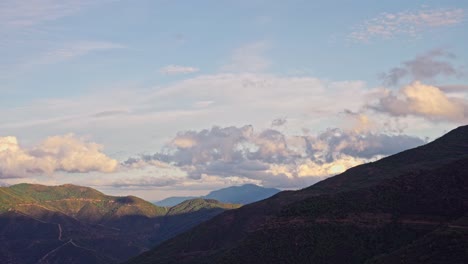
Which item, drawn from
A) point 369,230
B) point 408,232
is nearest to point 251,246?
point 369,230

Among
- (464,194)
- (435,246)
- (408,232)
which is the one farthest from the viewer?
(464,194)

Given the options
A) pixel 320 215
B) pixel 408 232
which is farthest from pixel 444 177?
pixel 320 215

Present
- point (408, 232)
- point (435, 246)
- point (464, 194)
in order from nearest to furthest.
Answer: point (435, 246) < point (408, 232) < point (464, 194)

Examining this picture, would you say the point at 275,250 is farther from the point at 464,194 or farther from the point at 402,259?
the point at 464,194

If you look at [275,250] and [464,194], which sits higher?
[464,194]

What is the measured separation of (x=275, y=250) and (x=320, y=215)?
72.6ft

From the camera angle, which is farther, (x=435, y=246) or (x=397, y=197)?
(x=397, y=197)

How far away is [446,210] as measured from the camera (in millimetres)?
176875

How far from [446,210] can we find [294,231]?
50.6 m

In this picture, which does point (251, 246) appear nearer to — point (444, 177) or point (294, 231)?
point (294, 231)

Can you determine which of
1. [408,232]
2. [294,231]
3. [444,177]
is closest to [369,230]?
[408,232]

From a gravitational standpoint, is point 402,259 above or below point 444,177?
below

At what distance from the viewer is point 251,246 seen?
189 meters

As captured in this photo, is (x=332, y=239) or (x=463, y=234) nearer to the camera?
(x=463, y=234)
